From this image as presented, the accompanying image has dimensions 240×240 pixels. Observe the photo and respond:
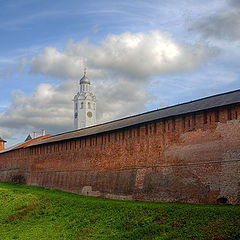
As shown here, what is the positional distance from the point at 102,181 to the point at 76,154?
3.28 metres

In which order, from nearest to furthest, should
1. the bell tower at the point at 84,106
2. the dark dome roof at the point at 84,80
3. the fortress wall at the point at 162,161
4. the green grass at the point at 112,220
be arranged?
the green grass at the point at 112,220, the fortress wall at the point at 162,161, the bell tower at the point at 84,106, the dark dome roof at the point at 84,80

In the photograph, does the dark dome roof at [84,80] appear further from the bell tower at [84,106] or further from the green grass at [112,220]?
the green grass at [112,220]

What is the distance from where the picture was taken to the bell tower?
5078cm

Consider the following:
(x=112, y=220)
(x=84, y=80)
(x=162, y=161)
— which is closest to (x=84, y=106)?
(x=84, y=80)

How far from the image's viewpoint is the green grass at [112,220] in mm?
9648

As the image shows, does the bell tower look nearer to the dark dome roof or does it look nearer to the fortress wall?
the dark dome roof

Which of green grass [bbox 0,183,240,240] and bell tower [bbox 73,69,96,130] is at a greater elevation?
bell tower [bbox 73,69,96,130]

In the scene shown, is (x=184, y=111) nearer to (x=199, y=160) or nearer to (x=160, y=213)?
(x=199, y=160)

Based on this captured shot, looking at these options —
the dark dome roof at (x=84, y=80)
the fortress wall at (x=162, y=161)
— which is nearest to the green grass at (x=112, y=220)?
the fortress wall at (x=162, y=161)

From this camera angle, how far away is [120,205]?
518 inches

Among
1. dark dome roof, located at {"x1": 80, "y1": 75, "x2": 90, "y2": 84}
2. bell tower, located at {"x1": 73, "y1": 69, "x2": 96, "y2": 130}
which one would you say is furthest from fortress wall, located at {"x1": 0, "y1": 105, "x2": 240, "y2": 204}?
dark dome roof, located at {"x1": 80, "y1": 75, "x2": 90, "y2": 84}

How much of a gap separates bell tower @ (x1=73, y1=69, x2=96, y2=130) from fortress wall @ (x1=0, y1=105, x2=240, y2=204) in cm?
2841

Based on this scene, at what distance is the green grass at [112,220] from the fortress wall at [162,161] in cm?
125

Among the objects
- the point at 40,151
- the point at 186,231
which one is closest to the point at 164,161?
the point at 186,231
